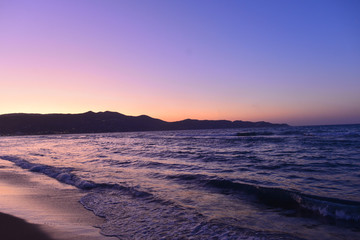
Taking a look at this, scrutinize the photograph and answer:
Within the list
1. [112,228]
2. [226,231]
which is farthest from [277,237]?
[112,228]

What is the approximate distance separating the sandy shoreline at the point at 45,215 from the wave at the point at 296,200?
4924 mm

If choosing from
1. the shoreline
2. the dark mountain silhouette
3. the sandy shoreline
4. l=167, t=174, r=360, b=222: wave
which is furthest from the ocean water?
the dark mountain silhouette

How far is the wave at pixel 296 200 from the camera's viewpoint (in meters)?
6.55

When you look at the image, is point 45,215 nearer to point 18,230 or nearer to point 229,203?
point 18,230

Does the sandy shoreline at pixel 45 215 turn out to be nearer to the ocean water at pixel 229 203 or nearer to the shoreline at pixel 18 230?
the shoreline at pixel 18 230

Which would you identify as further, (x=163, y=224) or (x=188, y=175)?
(x=188, y=175)

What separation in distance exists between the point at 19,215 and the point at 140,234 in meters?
3.62

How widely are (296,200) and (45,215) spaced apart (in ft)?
23.8

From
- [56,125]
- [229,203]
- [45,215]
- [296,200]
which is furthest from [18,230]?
[56,125]

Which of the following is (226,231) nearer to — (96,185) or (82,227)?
(82,227)

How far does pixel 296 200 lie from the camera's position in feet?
25.4

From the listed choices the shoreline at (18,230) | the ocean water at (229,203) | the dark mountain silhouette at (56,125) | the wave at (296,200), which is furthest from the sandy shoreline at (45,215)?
the dark mountain silhouette at (56,125)

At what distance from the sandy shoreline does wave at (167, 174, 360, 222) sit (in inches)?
194

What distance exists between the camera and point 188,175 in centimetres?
1221
